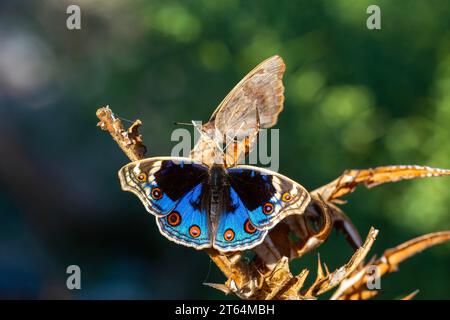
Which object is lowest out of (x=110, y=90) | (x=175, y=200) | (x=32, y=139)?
(x=175, y=200)

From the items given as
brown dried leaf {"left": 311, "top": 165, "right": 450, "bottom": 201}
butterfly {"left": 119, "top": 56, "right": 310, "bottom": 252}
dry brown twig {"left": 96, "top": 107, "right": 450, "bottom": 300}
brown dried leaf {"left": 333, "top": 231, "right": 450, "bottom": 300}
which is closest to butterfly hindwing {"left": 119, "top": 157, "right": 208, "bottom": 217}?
butterfly {"left": 119, "top": 56, "right": 310, "bottom": 252}


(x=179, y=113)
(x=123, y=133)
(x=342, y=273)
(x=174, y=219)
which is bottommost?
(x=342, y=273)

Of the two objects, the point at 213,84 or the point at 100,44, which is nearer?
the point at 213,84

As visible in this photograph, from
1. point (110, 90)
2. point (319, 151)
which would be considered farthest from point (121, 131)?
point (110, 90)

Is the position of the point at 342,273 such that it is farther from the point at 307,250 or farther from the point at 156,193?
the point at 156,193

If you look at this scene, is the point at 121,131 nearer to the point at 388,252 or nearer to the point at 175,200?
the point at 175,200

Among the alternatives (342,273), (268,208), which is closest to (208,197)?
(268,208)

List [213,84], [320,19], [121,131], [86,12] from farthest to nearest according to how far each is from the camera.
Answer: [86,12], [213,84], [320,19], [121,131]

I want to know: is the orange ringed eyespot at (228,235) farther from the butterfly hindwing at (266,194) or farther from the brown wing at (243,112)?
the brown wing at (243,112)
